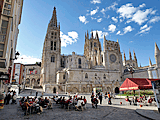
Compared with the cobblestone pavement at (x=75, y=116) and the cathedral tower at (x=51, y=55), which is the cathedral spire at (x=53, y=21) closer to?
the cathedral tower at (x=51, y=55)

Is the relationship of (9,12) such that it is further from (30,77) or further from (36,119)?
(30,77)

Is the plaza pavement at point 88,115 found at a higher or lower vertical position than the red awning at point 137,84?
lower

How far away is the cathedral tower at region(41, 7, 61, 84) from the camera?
4403 centimetres

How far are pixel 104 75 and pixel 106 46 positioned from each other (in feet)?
50.4

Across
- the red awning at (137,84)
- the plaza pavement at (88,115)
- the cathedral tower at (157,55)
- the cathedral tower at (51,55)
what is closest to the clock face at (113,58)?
the cathedral tower at (157,55)

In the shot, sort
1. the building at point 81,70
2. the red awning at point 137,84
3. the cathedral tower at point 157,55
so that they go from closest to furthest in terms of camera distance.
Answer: the red awning at point 137,84
the building at point 81,70
the cathedral tower at point 157,55

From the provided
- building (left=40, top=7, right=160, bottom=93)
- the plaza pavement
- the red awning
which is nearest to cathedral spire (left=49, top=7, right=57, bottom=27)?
building (left=40, top=7, right=160, bottom=93)

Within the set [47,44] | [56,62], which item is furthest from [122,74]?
[47,44]

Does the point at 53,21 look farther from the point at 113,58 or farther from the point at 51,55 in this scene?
the point at 113,58

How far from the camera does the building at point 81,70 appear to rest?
115 feet

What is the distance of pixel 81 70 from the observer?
36.4 m

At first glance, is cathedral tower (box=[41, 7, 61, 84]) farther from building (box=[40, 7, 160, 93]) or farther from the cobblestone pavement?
the cobblestone pavement

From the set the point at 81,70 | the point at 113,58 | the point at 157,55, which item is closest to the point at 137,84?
the point at 81,70

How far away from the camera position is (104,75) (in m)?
39.0
